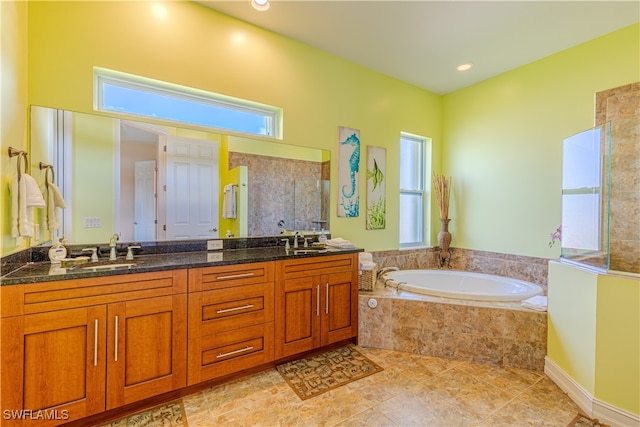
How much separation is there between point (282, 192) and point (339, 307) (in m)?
1.22

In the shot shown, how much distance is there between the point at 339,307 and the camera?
2473mm

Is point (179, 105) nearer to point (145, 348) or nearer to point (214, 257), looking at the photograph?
point (214, 257)

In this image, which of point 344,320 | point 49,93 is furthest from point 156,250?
point 344,320

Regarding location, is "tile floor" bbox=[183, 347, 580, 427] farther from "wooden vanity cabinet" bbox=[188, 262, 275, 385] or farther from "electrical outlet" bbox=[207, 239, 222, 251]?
"electrical outlet" bbox=[207, 239, 222, 251]

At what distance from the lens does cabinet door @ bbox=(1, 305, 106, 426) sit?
134 centimetres

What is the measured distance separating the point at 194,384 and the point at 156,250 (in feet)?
3.26

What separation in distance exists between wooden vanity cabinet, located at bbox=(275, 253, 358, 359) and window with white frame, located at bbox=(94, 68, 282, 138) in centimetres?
134

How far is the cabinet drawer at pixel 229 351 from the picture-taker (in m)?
1.82

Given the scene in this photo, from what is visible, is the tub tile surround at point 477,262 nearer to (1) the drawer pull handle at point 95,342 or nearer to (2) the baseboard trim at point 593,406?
(2) the baseboard trim at point 593,406

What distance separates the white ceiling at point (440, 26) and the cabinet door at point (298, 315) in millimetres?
2260

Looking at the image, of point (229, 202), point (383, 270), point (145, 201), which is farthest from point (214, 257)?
point (383, 270)

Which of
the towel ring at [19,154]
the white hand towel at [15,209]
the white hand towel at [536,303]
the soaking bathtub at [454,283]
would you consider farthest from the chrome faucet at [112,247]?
the white hand towel at [536,303]

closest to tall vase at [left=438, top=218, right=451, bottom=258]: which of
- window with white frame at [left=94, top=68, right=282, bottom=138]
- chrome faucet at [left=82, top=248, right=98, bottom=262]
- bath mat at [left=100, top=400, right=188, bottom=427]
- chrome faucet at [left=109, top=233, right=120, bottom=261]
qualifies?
window with white frame at [left=94, top=68, right=282, bottom=138]

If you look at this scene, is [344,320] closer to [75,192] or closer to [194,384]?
[194,384]
